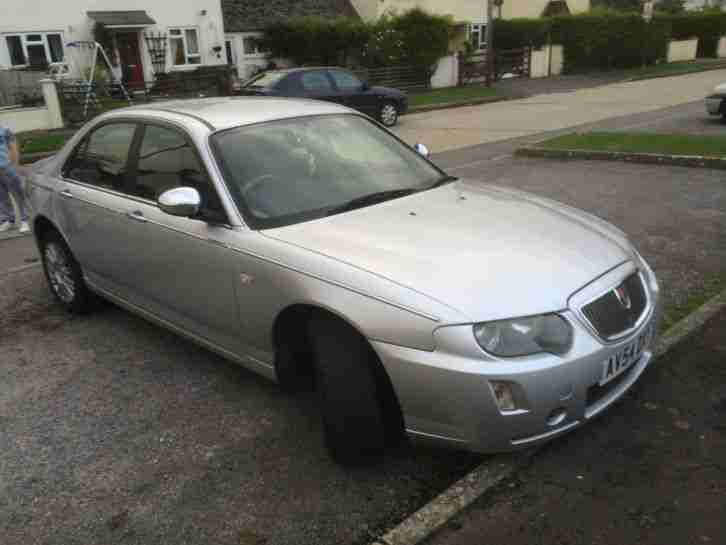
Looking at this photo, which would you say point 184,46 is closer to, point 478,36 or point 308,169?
point 478,36

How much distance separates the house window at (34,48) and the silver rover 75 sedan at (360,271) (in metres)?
21.5

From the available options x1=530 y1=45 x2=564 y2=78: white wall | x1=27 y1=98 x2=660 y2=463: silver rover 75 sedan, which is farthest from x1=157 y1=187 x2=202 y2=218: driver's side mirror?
x1=530 y1=45 x2=564 y2=78: white wall

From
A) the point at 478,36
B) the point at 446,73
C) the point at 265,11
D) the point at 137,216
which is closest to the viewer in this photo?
the point at 137,216

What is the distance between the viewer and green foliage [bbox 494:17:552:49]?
35688 mm

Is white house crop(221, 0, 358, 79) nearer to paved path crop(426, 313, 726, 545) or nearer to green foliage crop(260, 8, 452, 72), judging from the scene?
green foliage crop(260, 8, 452, 72)

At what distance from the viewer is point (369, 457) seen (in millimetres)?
3246

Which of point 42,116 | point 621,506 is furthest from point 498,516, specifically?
point 42,116

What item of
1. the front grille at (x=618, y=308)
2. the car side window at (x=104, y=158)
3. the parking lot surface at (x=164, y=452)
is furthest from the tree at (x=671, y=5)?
the front grille at (x=618, y=308)

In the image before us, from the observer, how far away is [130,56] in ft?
87.7

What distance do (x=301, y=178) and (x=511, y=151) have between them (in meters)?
9.47

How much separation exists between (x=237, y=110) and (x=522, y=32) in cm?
3468

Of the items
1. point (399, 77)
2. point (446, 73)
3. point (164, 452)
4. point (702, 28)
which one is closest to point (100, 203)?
point (164, 452)

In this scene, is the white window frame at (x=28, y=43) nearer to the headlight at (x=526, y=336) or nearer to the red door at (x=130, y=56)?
the red door at (x=130, y=56)

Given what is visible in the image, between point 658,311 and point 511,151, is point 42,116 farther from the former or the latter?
point 658,311
